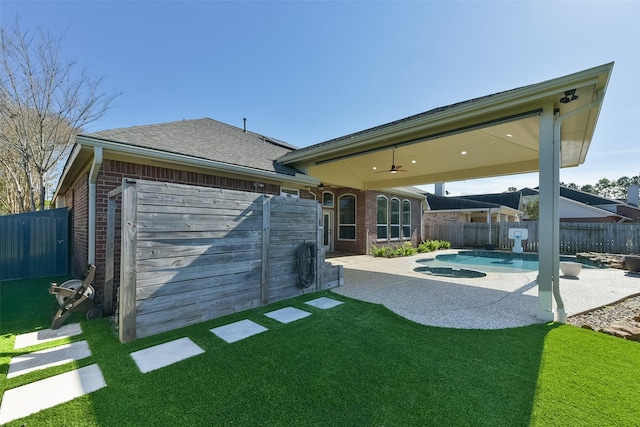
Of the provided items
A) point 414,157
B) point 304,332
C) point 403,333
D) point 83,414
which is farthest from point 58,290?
point 414,157

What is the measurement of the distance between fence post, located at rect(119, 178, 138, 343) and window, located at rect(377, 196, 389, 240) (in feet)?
39.1

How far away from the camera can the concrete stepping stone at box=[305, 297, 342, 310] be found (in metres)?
5.02

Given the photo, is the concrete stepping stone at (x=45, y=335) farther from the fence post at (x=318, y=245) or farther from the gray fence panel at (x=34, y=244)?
the gray fence panel at (x=34, y=244)

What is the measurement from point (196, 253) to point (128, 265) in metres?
0.86

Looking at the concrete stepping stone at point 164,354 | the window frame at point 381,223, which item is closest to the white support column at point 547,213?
the concrete stepping stone at point 164,354

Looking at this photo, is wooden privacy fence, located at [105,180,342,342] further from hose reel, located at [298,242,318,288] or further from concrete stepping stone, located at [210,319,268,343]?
concrete stepping stone, located at [210,319,268,343]

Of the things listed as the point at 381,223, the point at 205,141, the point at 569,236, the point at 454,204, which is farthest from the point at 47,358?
the point at 454,204

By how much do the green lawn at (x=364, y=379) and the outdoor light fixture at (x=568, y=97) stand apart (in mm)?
3426

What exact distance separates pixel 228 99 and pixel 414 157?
26.4 feet

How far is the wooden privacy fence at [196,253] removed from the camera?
3.50 metres

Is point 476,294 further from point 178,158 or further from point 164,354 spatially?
point 178,158

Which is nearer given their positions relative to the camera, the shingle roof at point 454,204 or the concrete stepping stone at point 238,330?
the concrete stepping stone at point 238,330

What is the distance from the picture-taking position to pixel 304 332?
379 centimetres

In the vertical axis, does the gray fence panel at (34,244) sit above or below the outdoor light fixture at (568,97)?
below
